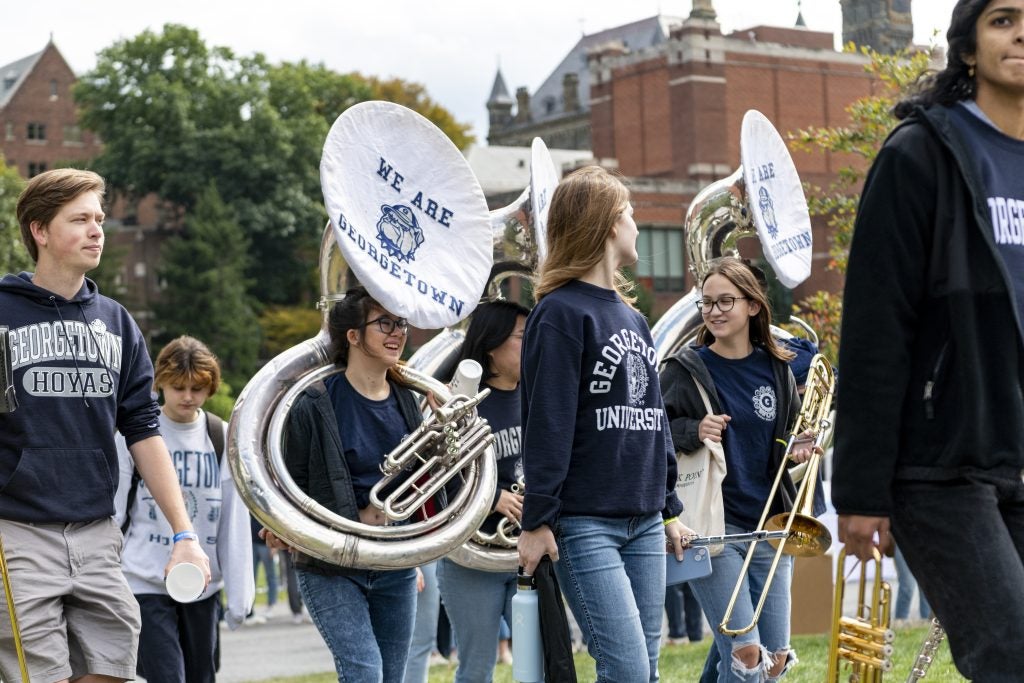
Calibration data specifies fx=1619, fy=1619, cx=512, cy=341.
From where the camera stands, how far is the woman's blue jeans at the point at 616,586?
4953 millimetres

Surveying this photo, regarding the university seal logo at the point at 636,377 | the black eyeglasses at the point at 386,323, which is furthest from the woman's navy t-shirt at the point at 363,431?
the university seal logo at the point at 636,377

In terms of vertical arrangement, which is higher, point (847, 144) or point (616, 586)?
point (847, 144)

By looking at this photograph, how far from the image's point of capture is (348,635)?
19.1ft

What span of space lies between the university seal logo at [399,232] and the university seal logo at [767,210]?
92.0 inches

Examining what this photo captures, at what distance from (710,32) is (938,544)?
2565 inches

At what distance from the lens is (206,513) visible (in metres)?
6.99

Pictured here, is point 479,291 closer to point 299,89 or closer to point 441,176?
point 441,176

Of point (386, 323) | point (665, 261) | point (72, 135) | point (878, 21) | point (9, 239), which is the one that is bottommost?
point (386, 323)

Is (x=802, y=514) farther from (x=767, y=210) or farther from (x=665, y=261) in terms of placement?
(x=665, y=261)

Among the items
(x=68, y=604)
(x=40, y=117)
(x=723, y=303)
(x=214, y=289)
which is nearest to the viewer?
(x=68, y=604)

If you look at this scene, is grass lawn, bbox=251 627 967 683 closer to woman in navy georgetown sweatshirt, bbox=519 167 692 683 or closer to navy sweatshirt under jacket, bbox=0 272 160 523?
woman in navy georgetown sweatshirt, bbox=519 167 692 683

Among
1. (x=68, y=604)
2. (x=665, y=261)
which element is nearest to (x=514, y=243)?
(x=68, y=604)

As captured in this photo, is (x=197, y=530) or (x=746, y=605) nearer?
(x=746, y=605)

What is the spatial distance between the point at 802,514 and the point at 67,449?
2.84m
